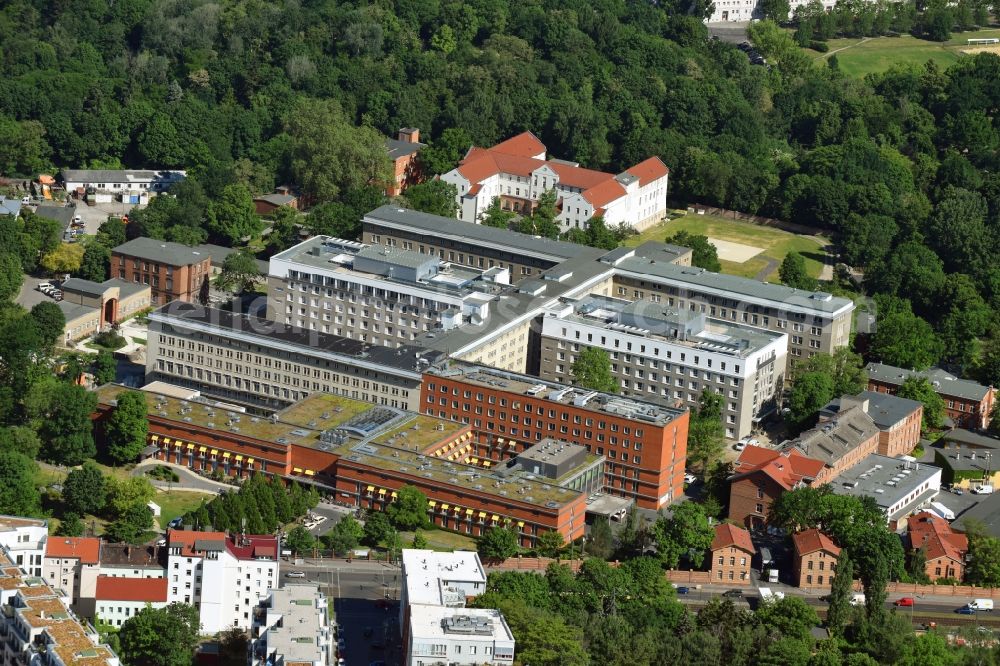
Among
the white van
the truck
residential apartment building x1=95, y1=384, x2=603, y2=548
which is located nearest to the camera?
the white van

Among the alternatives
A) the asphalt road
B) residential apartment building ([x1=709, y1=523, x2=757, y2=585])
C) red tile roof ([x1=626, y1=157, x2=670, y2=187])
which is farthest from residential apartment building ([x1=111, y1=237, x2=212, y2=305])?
residential apartment building ([x1=709, y1=523, x2=757, y2=585])

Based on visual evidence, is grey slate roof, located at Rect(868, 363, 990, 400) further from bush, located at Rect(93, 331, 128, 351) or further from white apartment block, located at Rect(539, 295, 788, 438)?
bush, located at Rect(93, 331, 128, 351)

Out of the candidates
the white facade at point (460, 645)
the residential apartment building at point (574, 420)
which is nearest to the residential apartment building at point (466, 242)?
the residential apartment building at point (574, 420)

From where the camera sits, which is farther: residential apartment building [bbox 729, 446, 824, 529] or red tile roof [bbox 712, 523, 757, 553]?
residential apartment building [bbox 729, 446, 824, 529]

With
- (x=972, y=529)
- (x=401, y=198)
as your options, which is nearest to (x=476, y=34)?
(x=401, y=198)

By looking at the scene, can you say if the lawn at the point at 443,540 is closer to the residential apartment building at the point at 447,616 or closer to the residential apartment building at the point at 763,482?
the residential apartment building at the point at 447,616

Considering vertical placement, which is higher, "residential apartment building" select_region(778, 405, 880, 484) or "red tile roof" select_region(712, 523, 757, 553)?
"residential apartment building" select_region(778, 405, 880, 484)

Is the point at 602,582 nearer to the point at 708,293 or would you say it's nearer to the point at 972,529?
the point at 972,529
